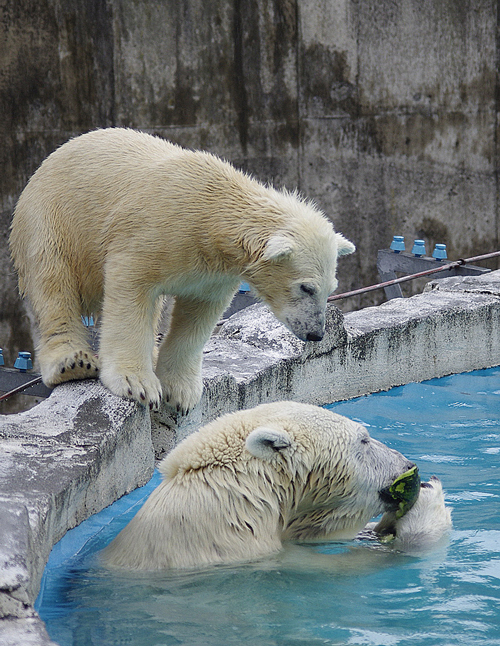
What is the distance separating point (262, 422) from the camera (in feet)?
9.04

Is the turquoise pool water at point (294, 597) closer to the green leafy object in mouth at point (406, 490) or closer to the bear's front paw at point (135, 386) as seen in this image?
the green leafy object in mouth at point (406, 490)

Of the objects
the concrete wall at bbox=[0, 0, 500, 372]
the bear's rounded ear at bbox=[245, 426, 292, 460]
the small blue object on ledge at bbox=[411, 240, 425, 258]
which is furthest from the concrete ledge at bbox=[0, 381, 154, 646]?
the concrete wall at bbox=[0, 0, 500, 372]

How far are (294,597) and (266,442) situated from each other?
0.46 metres

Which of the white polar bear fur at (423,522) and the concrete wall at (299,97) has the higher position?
the concrete wall at (299,97)

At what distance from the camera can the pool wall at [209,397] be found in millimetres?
2287

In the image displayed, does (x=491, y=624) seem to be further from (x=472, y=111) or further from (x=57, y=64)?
(x=472, y=111)

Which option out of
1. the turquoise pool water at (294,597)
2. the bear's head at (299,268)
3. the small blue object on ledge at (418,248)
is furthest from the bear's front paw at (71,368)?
the small blue object on ledge at (418,248)

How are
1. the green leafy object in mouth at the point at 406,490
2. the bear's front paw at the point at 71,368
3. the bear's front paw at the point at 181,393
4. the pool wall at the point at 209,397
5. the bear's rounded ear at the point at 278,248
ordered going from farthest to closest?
the bear's front paw at the point at 181,393
the bear's front paw at the point at 71,368
the bear's rounded ear at the point at 278,248
the green leafy object in mouth at the point at 406,490
the pool wall at the point at 209,397

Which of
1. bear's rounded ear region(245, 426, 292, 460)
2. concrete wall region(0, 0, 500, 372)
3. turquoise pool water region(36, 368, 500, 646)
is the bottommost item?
turquoise pool water region(36, 368, 500, 646)

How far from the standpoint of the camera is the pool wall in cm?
229

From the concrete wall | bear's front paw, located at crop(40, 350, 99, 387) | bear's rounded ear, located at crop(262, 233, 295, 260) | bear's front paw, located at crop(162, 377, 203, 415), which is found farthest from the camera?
the concrete wall

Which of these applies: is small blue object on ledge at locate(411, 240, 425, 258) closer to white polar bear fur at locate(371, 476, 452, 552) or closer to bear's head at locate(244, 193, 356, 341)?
bear's head at locate(244, 193, 356, 341)

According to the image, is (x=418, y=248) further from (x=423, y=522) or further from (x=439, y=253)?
(x=423, y=522)

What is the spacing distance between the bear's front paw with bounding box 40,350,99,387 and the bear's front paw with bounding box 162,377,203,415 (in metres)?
0.30
